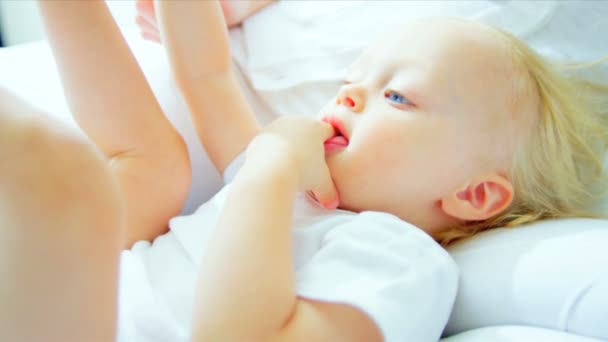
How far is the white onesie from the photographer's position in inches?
21.7

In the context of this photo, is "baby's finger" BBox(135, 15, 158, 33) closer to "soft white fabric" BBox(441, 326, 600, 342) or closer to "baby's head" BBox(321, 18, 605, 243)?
"baby's head" BBox(321, 18, 605, 243)

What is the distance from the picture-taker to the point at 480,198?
2.34 ft

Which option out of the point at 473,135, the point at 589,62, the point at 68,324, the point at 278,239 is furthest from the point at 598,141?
the point at 68,324

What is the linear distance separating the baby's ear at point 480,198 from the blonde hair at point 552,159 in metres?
0.02

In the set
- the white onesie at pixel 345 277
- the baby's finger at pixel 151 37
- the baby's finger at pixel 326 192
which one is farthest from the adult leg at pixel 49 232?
the baby's finger at pixel 151 37

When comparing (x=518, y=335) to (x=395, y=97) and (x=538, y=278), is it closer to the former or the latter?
(x=538, y=278)

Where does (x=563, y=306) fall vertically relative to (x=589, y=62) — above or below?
below

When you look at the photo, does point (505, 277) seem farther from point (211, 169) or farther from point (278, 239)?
point (211, 169)

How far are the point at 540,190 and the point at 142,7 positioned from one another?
738mm

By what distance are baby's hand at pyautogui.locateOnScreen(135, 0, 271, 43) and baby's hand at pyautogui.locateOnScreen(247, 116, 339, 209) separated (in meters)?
0.43

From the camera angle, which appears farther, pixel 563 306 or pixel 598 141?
pixel 598 141

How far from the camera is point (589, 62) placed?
33.8 inches

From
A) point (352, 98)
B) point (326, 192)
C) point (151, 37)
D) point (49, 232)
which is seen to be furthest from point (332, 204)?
point (151, 37)

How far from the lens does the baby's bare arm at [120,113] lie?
0.71 meters
